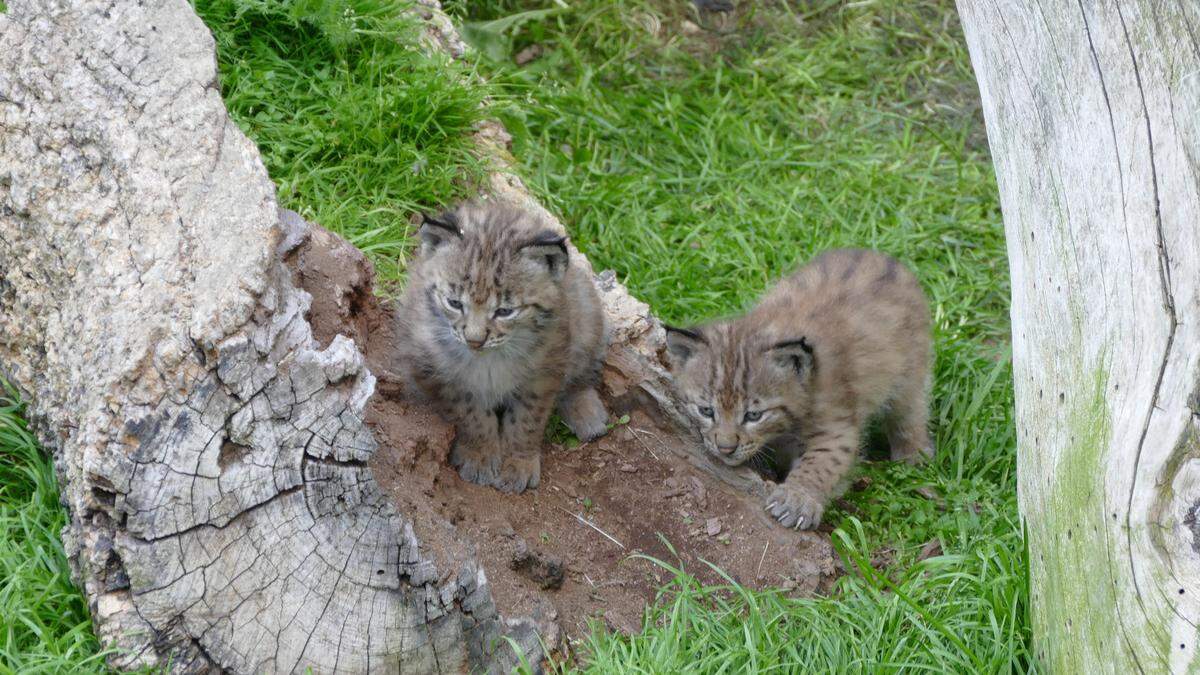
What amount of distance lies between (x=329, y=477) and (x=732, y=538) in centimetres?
205

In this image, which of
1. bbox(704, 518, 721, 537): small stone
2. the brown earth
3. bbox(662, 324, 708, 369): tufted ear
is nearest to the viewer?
the brown earth

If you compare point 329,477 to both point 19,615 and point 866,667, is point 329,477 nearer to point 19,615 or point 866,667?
point 19,615

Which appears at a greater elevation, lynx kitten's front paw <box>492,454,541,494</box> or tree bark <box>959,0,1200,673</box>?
tree bark <box>959,0,1200,673</box>

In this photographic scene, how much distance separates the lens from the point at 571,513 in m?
5.33

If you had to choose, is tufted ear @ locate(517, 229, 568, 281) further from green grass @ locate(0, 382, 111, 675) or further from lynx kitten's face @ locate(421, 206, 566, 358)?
green grass @ locate(0, 382, 111, 675)

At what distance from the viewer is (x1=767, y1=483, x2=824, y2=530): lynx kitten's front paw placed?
5.61 meters

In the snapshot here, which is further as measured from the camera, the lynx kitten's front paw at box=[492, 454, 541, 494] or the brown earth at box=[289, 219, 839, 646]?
the lynx kitten's front paw at box=[492, 454, 541, 494]

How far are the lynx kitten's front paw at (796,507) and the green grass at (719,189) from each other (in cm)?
22

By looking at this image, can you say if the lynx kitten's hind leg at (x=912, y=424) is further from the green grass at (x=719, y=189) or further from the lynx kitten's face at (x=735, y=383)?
the lynx kitten's face at (x=735, y=383)

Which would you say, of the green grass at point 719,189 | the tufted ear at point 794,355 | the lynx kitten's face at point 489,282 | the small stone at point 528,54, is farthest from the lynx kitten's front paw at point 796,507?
the small stone at point 528,54

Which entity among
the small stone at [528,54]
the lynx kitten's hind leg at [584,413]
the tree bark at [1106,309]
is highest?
the tree bark at [1106,309]

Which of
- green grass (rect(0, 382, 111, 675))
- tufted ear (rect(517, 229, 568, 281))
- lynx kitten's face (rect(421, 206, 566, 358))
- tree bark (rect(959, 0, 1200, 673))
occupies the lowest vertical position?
green grass (rect(0, 382, 111, 675))

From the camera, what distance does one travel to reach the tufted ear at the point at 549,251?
202 inches

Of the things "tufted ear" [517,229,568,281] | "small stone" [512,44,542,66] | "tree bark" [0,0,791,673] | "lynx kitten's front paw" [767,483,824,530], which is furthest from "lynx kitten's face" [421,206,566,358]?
"small stone" [512,44,542,66]
